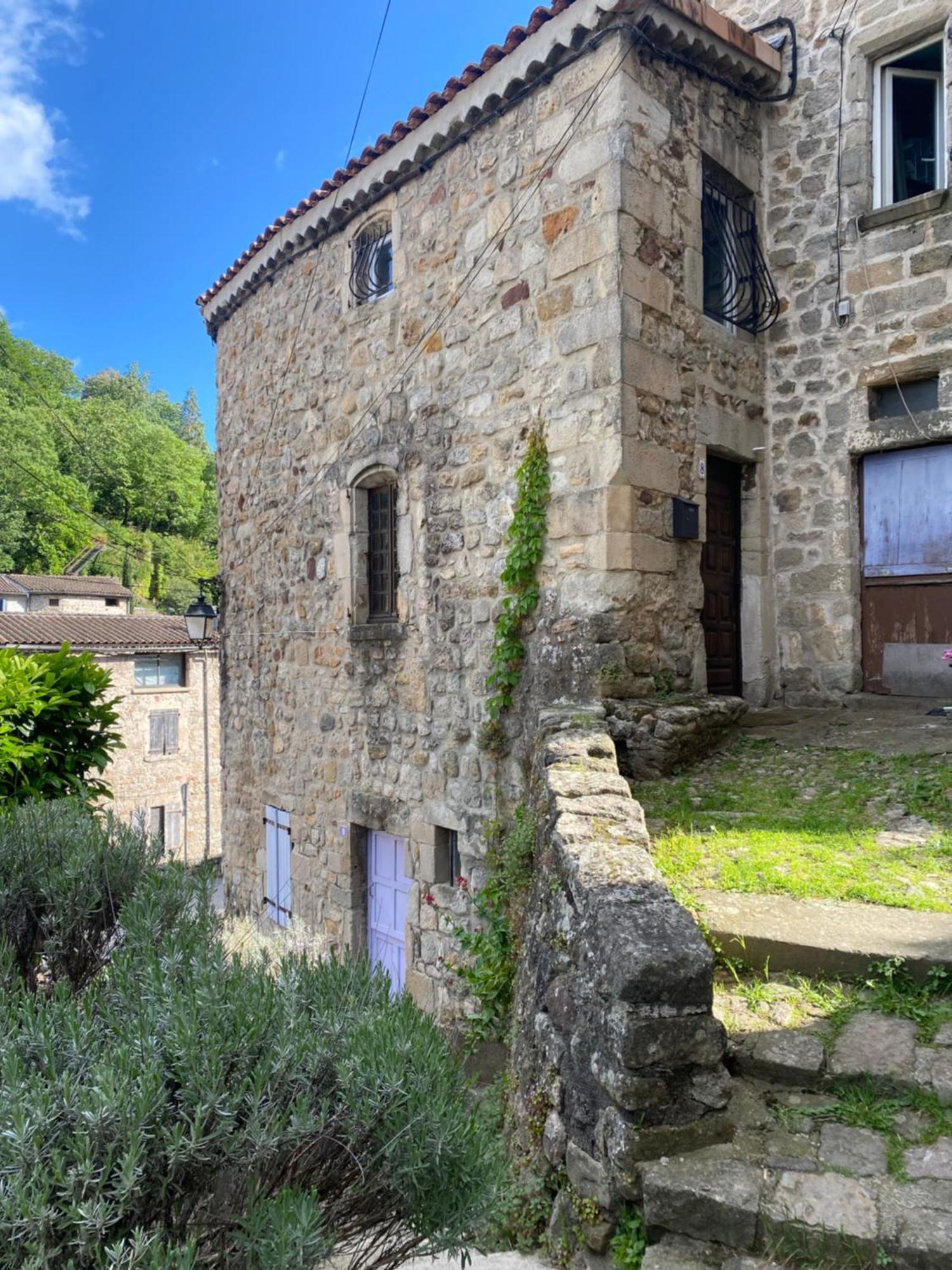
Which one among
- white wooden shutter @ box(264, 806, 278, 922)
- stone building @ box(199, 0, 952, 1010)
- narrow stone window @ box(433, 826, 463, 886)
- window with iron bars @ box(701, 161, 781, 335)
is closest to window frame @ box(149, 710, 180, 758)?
white wooden shutter @ box(264, 806, 278, 922)

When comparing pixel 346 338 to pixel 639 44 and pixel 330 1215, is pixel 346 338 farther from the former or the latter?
pixel 330 1215

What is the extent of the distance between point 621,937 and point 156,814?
23.4 m

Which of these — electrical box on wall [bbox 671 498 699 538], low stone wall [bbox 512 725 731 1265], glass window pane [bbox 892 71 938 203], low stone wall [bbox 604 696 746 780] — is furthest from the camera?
glass window pane [bbox 892 71 938 203]

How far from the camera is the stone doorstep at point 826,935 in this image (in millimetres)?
2908

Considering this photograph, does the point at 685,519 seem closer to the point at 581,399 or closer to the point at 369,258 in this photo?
the point at 581,399

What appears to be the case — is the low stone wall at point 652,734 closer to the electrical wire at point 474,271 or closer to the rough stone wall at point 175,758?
the electrical wire at point 474,271

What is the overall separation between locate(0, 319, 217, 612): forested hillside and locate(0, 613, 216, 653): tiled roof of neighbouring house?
1205 centimetres

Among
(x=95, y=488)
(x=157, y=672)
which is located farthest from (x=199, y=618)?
(x=95, y=488)

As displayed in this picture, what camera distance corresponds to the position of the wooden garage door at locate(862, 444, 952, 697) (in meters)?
6.22

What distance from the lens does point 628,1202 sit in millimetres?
2330

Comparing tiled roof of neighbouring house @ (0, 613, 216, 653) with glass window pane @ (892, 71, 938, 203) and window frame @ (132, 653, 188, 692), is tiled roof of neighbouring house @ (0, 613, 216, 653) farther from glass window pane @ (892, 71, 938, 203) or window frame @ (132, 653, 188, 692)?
glass window pane @ (892, 71, 938, 203)

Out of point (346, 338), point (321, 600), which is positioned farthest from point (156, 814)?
point (346, 338)

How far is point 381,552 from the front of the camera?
7.95m

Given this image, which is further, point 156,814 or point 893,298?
point 156,814
